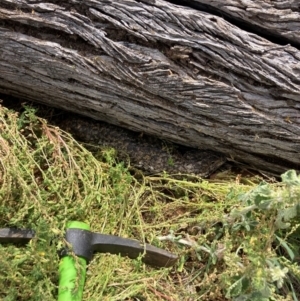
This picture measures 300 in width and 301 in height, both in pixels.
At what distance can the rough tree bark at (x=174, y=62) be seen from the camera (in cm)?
227

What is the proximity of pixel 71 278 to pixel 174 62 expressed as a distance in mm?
1055

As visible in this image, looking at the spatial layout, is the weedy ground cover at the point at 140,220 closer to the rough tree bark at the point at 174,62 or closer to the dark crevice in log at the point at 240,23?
the rough tree bark at the point at 174,62

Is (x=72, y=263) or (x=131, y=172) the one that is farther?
(x=131, y=172)

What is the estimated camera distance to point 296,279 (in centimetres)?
245

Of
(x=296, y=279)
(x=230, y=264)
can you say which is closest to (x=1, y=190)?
(x=230, y=264)

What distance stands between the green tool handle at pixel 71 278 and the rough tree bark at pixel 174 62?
30.1 inches

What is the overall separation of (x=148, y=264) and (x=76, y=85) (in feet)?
3.05

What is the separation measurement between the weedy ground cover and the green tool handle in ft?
0.14

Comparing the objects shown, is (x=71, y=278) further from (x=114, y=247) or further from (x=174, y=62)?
(x=174, y=62)

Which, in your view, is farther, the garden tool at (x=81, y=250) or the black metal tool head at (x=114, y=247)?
the black metal tool head at (x=114, y=247)

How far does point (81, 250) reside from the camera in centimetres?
236

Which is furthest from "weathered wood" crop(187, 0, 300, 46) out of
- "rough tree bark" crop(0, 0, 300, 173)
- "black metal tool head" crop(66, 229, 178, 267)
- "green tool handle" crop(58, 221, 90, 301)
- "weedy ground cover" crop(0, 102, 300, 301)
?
"green tool handle" crop(58, 221, 90, 301)

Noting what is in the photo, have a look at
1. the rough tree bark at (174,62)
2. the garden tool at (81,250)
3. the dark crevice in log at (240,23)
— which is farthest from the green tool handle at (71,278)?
the dark crevice in log at (240,23)

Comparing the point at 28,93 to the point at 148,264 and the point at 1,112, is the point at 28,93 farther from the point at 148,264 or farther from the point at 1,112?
the point at 148,264
